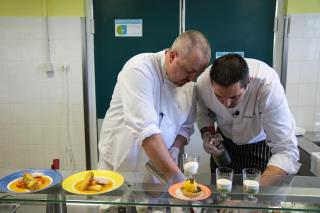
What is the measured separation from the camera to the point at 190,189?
1166 millimetres

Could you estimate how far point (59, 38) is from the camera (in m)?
3.13

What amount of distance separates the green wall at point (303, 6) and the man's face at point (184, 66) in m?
1.88

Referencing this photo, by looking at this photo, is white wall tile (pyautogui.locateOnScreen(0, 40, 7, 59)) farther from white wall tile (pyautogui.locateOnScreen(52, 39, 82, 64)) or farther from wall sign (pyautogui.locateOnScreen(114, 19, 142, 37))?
wall sign (pyautogui.locateOnScreen(114, 19, 142, 37))

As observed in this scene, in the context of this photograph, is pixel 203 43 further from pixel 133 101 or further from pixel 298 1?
pixel 298 1

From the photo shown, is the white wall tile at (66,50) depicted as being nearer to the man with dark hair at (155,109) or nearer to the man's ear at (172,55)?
the man with dark hair at (155,109)

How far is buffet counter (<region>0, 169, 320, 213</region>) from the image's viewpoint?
1.11 metres

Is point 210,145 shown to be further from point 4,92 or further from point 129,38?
point 4,92

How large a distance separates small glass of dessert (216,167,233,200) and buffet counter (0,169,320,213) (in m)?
0.02

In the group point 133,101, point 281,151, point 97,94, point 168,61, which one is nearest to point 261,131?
point 281,151

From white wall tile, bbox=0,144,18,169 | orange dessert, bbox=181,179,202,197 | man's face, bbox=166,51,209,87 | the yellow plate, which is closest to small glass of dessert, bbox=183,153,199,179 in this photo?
orange dessert, bbox=181,179,202,197

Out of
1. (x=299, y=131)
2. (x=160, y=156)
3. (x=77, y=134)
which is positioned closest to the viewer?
(x=160, y=156)

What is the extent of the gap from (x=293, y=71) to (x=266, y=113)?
5.08 ft

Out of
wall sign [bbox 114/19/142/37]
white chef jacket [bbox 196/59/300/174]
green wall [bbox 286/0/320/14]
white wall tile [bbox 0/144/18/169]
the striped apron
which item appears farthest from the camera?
white wall tile [bbox 0/144/18/169]

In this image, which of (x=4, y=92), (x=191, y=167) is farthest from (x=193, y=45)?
(x=4, y=92)
